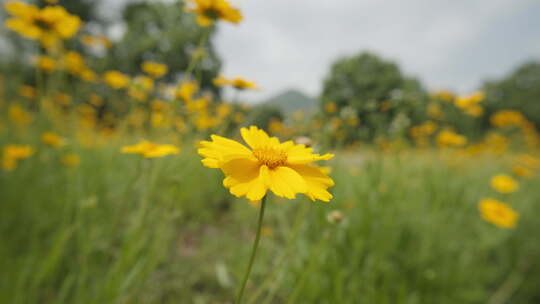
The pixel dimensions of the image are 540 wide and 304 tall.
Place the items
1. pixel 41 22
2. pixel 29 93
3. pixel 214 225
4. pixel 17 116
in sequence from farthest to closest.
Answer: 1. pixel 29 93
2. pixel 17 116
3. pixel 214 225
4. pixel 41 22

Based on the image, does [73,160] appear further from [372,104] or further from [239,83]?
[372,104]

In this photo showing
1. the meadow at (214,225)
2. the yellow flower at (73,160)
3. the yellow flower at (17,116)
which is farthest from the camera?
the yellow flower at (17,116)

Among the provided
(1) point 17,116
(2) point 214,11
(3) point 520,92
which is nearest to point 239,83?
(2) point 214,11

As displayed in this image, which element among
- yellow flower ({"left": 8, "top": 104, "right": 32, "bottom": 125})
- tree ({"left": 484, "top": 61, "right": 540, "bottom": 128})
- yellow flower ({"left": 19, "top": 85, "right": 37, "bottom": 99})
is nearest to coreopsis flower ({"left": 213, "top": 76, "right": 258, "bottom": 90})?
yellow flower ({"left": 8, "top": 104, "right": 32, "bottom": 125})

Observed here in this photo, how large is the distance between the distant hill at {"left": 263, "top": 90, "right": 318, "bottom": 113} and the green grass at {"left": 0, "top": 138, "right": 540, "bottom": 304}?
51 cm

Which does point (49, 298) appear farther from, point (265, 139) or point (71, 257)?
point (265, 139)

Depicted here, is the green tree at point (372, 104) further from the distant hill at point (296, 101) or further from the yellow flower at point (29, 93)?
the yellow flower at point (29, 93)

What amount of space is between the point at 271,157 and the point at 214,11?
0.86 meters

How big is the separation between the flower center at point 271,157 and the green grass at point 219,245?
10.8 inches

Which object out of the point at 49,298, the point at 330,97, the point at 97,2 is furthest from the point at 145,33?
the point at 49,298

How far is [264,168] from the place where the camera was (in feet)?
1.55

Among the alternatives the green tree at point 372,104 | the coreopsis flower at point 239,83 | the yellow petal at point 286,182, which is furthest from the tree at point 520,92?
the yellow petal at point 286,182

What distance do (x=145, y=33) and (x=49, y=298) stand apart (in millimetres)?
13643

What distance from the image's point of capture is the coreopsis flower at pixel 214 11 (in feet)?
3.53
